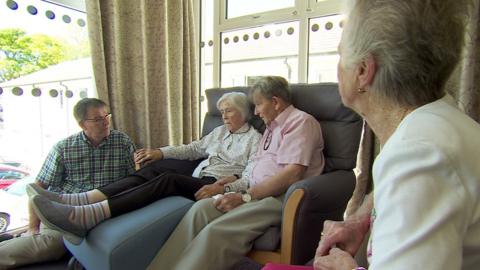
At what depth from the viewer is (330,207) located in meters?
1.41

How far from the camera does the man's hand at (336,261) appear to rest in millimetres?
756

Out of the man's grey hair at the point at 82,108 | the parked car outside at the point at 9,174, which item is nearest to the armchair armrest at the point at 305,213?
the man's grey hair at the point at 82,108

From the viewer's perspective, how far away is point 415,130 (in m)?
0.50

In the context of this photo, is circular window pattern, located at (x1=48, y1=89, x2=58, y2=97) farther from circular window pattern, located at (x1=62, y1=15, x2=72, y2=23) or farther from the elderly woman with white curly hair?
the elderly woman with white curly hair

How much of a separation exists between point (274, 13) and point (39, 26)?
1713 mm

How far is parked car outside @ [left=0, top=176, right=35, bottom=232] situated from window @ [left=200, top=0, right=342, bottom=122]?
5.77 feet

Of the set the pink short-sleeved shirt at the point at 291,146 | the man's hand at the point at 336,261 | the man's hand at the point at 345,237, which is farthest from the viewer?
the pink short-sleeved shirt at the point at 291,146

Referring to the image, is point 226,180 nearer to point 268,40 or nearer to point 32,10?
point 268,40

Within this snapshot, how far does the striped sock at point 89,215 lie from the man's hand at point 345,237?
96cm

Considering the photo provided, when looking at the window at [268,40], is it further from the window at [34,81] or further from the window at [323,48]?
the window at [34,81]

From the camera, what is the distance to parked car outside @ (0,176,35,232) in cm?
213

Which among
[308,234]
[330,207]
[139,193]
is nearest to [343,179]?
[330,207]

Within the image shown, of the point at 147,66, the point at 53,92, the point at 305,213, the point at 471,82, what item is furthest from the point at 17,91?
the point at 471,82

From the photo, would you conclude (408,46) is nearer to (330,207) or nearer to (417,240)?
(417,240)
